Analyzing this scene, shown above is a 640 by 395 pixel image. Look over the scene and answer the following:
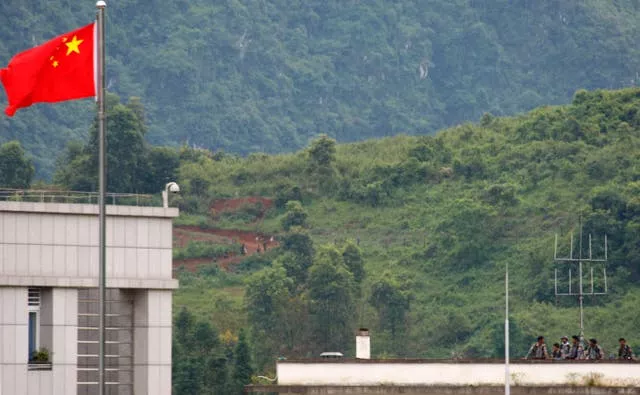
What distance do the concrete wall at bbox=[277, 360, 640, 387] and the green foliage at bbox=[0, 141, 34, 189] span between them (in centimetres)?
12279

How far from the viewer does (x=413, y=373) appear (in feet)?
203

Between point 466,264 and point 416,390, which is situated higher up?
point 466,264

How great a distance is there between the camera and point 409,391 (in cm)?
6153

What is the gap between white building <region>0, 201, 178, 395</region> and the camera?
57.7 metres

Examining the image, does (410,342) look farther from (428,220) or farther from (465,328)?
(428,220)

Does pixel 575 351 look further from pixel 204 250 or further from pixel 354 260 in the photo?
pixel 204 250

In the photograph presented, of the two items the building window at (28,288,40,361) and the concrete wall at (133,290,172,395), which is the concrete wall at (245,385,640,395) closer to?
the concrete wall at (133,290,172,395)

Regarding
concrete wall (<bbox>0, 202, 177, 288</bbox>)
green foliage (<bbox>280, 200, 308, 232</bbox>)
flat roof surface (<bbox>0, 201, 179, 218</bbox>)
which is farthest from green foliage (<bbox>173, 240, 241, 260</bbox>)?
flat roof surface (<bbox>0, 201, 179, 218</bbox>)

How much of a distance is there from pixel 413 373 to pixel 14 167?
419 ft

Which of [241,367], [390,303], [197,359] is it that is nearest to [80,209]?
[241,367]

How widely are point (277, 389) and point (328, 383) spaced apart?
1423 mm

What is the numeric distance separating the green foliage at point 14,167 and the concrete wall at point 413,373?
12279 centimetres

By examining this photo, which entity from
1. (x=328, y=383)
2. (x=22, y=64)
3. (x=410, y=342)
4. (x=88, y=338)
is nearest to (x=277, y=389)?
(x=328, y=383)

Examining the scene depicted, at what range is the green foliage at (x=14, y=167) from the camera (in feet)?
605
